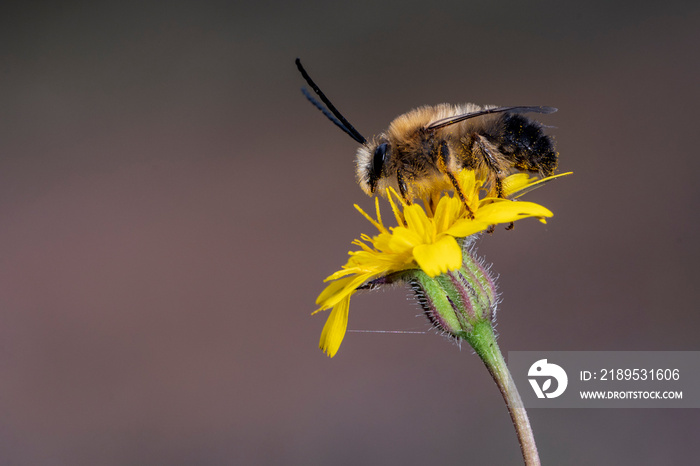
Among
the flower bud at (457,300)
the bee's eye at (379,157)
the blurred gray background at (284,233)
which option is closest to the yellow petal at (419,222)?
the flower bud at (457,300)

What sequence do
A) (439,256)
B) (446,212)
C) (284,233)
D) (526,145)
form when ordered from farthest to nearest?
(284,233)
(526,145)
(446,212)
(439,256)

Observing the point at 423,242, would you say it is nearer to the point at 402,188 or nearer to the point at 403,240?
the point at 403,240

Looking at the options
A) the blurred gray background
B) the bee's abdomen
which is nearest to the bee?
the bee's abdomen

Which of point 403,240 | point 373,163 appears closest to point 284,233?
point 373,163

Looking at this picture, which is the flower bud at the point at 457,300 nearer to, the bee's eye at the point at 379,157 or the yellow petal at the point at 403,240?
the yellow petal at the point at 403,240

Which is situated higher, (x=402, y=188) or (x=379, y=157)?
(x=379, y=157)

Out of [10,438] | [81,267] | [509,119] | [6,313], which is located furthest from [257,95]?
[509,119]

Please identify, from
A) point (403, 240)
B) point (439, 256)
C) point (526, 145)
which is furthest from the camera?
point (526, 145)

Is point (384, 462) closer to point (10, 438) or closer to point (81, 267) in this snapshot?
point (10, 438)
